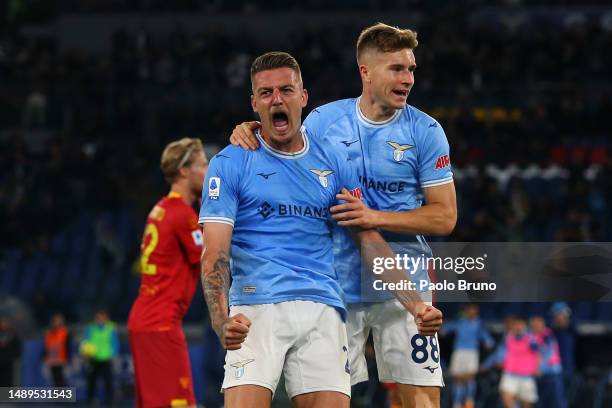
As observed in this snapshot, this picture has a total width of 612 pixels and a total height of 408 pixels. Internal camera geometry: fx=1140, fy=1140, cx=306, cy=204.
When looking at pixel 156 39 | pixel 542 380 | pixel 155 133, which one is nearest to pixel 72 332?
pixel 155 133

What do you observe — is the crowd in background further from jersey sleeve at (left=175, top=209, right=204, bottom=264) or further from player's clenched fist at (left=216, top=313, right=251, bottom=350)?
player's clenched fist at (left=216, top=313, right=251, bottom=350)

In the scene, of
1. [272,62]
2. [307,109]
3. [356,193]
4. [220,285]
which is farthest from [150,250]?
[307,109]

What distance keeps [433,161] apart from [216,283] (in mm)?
1743

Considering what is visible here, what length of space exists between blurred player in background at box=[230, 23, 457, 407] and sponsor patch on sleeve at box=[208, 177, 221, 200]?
40.8 inches

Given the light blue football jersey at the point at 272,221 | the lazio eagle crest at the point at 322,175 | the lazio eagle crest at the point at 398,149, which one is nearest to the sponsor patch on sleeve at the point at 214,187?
the light blue football jersey at the point at 272,221

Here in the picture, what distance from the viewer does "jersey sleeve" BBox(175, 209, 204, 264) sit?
8500 mm

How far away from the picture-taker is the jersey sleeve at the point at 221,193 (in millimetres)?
5938

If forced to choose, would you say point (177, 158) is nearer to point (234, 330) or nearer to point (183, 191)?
point (183, 191)

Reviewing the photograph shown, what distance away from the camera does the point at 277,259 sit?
19.6ft

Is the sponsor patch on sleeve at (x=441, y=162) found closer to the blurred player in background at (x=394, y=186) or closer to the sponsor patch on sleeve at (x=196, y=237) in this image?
the blurred player in background at (x=394, y=186)

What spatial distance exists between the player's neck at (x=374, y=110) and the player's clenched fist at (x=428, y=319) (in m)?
1.42

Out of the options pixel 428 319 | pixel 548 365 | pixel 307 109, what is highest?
pixel 307 109

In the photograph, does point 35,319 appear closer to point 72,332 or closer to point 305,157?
point 72,332

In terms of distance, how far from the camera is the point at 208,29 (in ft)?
88.5
